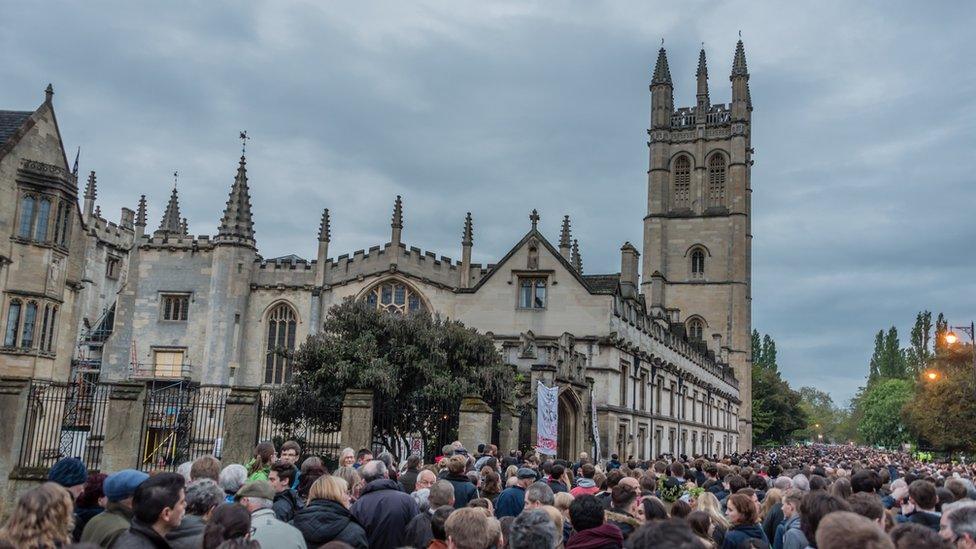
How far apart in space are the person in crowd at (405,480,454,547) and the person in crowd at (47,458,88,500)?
264 centimetres

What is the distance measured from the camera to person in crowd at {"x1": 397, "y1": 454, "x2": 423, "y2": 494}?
413 inches

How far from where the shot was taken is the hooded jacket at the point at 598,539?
5996 mm

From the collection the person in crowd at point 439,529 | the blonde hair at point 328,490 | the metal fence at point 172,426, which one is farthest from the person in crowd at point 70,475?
the metal fence at point 172,426

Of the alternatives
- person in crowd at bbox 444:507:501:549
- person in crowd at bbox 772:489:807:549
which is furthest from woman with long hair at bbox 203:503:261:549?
person in crowd at bbox 772:489:807:549

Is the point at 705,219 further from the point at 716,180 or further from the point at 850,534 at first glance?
the point at 850,534

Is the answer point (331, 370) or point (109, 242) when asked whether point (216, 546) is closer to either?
point (331, 370)

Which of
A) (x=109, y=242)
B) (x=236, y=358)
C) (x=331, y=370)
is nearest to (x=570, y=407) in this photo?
(x=331, y=370)

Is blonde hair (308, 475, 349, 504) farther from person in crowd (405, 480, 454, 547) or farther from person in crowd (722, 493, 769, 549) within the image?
person in crowd (722, 493, 769, 549)

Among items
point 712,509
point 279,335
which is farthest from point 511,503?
point 279,335

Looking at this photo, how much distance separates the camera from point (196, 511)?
589 cm

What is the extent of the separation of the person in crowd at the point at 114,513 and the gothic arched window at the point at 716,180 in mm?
68756

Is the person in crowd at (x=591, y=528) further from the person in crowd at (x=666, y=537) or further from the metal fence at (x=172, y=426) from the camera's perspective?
the metal fence at (x=172, y=426)

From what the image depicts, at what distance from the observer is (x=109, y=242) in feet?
181

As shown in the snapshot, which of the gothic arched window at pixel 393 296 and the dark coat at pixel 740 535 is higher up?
the gothic arched window at pixel 393 296
